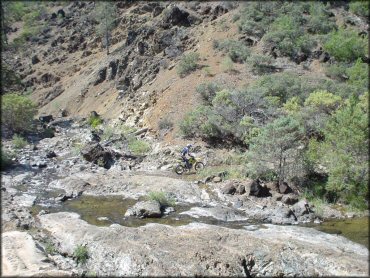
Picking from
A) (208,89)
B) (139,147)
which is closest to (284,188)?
(139,147)

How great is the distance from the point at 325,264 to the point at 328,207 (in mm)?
6994

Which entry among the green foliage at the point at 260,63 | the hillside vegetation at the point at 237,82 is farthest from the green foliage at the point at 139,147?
the green foliage at the point at 260,63

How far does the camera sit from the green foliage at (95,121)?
47763mm

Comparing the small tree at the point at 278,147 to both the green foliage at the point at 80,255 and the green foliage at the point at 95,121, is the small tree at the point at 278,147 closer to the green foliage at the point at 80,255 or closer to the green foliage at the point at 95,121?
the green foliage at the point at 80,255

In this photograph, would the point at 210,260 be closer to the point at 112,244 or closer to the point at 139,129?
the point at 112,244

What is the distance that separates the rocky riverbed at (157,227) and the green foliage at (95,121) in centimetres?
1789

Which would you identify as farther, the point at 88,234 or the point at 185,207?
the point at 185,207

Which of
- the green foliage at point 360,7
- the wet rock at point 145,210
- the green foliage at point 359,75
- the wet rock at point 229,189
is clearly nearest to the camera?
the wet rock at point 145,210

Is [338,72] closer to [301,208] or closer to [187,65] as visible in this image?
[187,65]

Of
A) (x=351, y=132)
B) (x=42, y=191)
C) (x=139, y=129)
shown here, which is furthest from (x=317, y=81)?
(x=42, y=191)

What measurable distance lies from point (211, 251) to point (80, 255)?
4.63 meters

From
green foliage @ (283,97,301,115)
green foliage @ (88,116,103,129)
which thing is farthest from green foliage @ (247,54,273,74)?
green foliage @ (88,116,103,129)

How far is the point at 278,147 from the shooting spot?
2309 centimetres

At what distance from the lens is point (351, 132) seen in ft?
65.3
